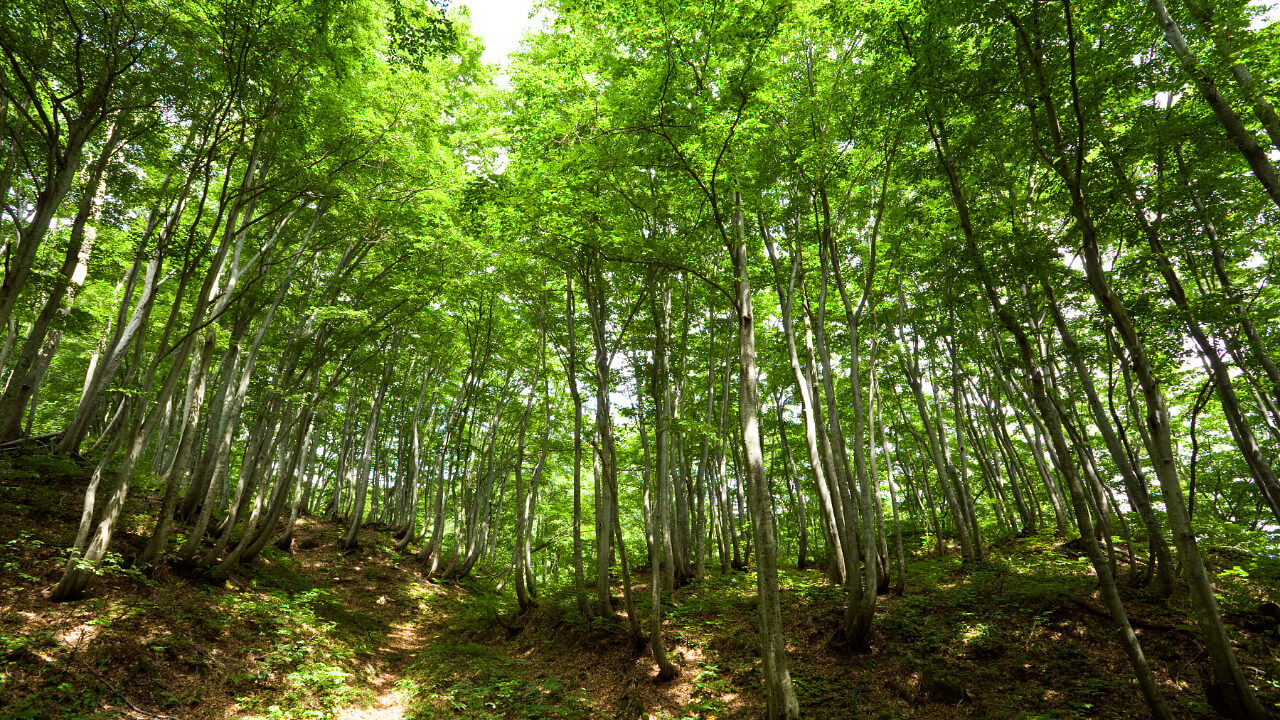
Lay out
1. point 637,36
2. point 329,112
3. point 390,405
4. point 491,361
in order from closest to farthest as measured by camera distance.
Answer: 1. point 637,36
2. point 329,112
3. point 491,361
4. point 390,405

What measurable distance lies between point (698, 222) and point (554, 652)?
7.73 m

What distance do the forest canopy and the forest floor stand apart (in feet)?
0.91

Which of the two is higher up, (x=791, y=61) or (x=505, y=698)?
(x=791, y=61)

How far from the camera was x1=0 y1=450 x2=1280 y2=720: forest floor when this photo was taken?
536cm

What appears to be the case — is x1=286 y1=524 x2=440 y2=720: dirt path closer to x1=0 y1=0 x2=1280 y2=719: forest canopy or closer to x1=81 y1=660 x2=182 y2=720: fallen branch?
x1=81 y1=660 x2=182 y2=720: fallen branch

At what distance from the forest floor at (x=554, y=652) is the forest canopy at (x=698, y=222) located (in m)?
0.28

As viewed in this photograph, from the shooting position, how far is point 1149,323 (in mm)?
6609

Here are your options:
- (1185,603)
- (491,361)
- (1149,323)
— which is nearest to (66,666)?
(491,361)

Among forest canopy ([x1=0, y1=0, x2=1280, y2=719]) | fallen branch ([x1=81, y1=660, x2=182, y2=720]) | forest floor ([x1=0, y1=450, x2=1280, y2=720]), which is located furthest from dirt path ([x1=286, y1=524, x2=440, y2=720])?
forest canopy ([x1=0, y1=0, x2=1280, y2=719])

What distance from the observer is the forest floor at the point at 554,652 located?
17.6ft

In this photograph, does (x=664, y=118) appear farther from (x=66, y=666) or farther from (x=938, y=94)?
(x=66, y=666)

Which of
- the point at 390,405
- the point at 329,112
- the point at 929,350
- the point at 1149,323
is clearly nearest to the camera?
the point at 1149,323

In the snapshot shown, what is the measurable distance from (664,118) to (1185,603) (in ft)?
31.5

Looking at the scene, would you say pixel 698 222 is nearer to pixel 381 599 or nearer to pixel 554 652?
pixel 554 652
